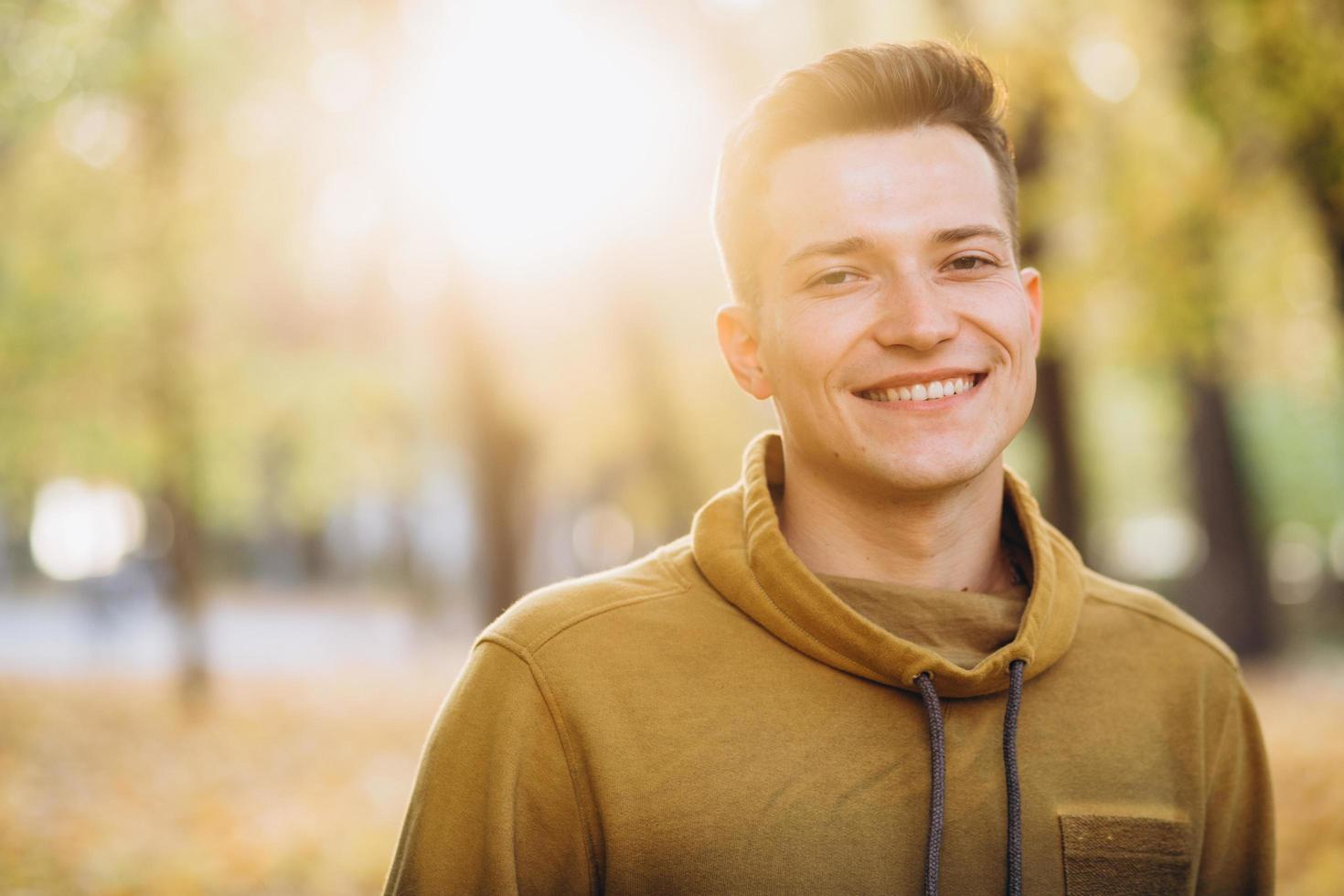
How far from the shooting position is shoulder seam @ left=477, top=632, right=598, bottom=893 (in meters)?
2.17

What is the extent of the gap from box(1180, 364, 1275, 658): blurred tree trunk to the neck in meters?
13.6

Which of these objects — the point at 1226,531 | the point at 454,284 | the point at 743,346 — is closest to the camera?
the point at 743,346

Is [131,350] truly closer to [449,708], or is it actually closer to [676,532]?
[676,532]

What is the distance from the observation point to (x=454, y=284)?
12.2 metres

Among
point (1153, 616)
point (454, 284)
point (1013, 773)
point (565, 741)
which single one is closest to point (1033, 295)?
point (1153, 616)

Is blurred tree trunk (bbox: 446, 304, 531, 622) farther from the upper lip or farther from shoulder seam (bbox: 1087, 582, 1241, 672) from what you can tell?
the upper lip

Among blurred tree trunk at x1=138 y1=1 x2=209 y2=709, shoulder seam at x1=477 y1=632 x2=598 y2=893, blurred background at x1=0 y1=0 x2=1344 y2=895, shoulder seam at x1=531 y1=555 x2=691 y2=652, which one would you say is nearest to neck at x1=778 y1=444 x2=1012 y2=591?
shoulder seam at x1=531 y1=555 x2=691 y2=652

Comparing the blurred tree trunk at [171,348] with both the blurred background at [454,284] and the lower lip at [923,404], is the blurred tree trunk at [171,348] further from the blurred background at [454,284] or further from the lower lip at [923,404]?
the lower lip at [923,404]

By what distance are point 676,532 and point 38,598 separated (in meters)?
25.2

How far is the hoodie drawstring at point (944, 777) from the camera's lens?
2.15 metres

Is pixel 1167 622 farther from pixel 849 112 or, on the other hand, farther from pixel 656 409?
pixel 656 409

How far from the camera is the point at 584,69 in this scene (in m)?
11.7

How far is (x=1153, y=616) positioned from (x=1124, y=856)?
1.86 feet

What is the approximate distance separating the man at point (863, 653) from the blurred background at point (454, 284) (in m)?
5.40
